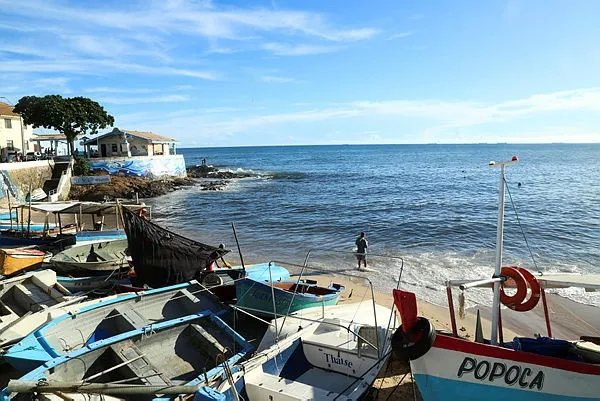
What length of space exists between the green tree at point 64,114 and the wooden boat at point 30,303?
3568 centimetres

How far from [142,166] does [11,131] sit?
1450cm

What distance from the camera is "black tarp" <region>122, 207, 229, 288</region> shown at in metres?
13.8

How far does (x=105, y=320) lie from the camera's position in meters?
10.7

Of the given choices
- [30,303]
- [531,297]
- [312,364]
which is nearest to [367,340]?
[312,364]

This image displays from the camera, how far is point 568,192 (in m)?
50.3

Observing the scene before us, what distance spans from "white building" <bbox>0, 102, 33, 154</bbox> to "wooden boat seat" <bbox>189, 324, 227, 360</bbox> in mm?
49301

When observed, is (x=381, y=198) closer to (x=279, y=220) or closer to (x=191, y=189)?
(x=279, y=220)

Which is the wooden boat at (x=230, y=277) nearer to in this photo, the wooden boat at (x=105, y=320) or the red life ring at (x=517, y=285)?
the wooden boat at (x=105, y=320)

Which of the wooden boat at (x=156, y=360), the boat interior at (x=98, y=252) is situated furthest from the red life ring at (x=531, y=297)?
the boat interior at (x=98, y=252)

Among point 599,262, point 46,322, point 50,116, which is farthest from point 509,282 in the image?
point 50,116

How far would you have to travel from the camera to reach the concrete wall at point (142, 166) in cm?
4875

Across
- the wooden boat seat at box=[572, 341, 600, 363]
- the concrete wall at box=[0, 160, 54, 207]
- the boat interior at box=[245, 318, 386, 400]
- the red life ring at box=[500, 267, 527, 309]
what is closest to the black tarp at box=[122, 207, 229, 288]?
the boat interior at box=[245, 318, 386, 400]

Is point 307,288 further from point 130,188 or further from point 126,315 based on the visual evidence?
point 130,188

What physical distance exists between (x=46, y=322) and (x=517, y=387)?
9.79m
